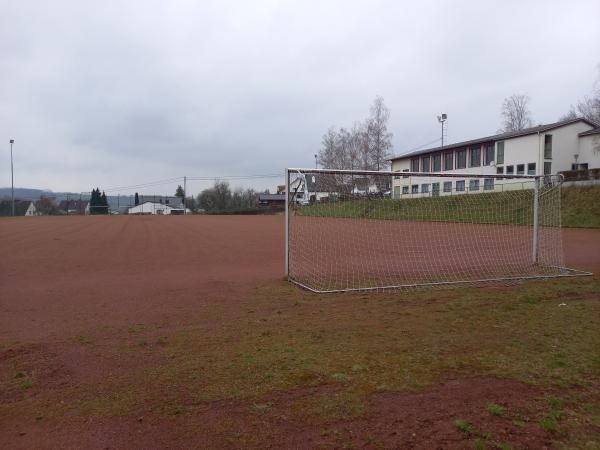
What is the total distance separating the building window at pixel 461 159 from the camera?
4331 centimetres

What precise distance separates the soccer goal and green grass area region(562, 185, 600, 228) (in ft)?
18.1

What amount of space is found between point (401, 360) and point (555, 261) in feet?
27.5

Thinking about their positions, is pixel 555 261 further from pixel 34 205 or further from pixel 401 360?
pixel 34 205

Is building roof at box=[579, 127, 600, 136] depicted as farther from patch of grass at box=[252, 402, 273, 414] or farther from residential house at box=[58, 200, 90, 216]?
residential house at box=[58, 200, 90, 216]

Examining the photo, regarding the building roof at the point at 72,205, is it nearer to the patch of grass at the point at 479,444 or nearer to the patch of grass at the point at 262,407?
the patch of grass at the point at 262,407

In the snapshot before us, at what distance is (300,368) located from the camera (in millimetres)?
3803

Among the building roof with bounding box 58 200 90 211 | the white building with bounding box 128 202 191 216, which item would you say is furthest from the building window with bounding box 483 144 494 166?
the building roof with bounding box 58 200 90 211

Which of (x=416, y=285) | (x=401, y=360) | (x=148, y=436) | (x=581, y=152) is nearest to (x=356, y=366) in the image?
(x=401, y=360)

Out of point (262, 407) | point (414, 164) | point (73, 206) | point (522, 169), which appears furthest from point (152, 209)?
point (262, 407)

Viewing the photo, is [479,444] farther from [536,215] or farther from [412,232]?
[412,232]

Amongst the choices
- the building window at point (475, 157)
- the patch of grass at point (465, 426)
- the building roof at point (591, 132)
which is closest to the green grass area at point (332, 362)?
the patch of grass at point (465, 426)

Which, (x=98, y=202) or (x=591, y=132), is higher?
(x=591, y=132)

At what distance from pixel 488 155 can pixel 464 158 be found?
3.38m

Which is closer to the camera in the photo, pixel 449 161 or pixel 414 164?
pixel 449 161
